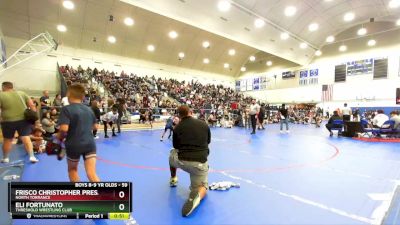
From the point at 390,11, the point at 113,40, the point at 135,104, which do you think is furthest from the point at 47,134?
the point at 390,11

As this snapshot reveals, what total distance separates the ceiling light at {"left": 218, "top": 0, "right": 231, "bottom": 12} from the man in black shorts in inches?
487

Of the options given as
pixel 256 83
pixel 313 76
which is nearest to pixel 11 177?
pixel 313 76

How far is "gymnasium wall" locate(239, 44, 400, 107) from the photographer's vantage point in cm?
2227

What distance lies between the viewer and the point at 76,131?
2.61 meters

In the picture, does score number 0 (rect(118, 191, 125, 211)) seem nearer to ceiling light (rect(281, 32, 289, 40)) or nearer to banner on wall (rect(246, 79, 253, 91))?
ceiling light (rect(281, 32, 289, 40))

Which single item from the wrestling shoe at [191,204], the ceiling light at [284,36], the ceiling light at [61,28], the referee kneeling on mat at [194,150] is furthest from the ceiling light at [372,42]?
the ceiling light at [61,28]

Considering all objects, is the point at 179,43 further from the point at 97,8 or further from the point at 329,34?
the point at 329,34

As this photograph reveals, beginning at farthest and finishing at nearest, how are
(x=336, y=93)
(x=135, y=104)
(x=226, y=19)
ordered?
(x=336, y=93) → (x=135, y=104) → (x=226, y=19)

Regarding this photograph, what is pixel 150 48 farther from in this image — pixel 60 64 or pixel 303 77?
pixel 303 77

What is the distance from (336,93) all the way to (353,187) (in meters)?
25.7

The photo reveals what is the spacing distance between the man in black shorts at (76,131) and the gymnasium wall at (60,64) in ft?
56.7

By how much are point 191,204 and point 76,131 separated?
5.17 ft

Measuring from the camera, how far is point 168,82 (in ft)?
79.9
